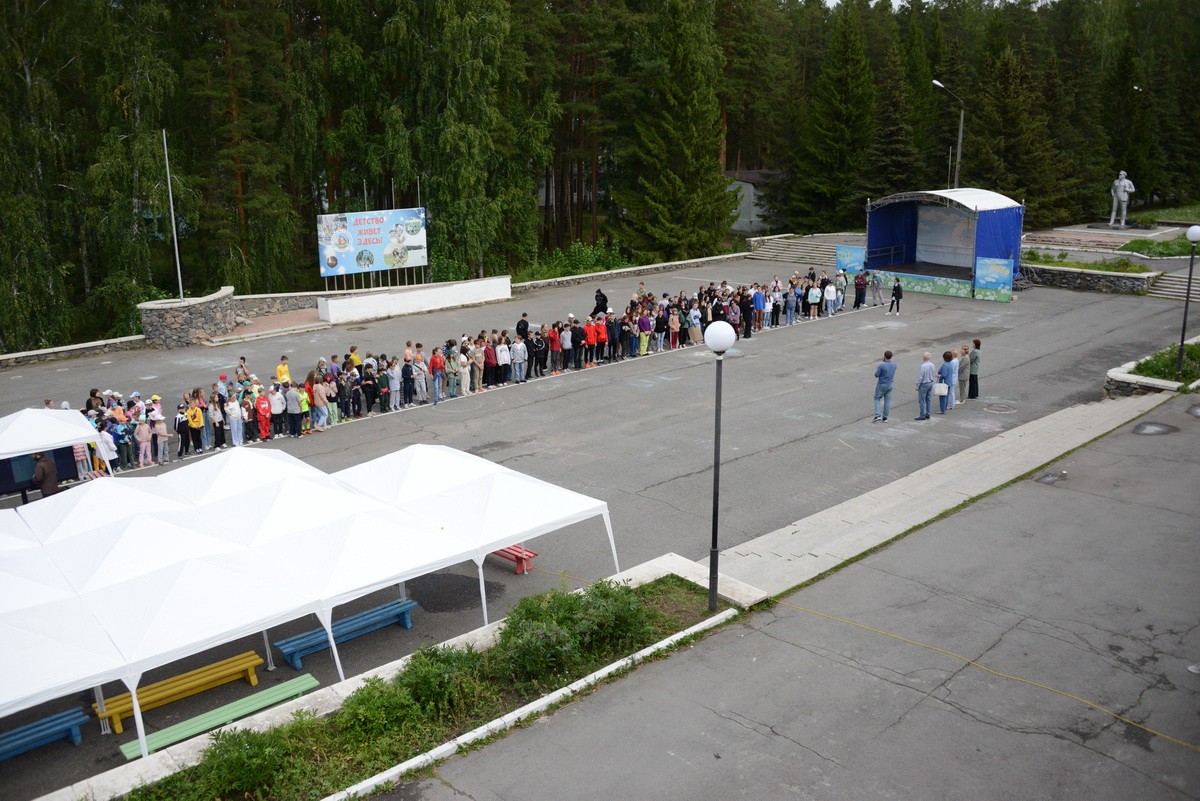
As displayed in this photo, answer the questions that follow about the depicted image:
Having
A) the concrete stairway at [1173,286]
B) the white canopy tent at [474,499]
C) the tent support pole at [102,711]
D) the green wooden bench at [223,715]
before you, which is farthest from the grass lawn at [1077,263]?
the tent support pole at [102,711]

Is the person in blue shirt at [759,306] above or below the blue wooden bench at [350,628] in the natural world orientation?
above

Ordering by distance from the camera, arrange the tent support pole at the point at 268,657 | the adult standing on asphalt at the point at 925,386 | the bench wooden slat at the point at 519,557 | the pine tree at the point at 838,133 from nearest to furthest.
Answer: the tent support pole at the point at 268,657 → the bench wooden slat at the point at 519,557 → the adult standing on asphalt at the point at 925,386 → the pine tree at the point at 838,133

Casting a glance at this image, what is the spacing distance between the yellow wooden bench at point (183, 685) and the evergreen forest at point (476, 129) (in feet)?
76.2

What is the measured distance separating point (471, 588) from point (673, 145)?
3527 centimetres

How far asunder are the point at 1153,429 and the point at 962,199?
17240mm

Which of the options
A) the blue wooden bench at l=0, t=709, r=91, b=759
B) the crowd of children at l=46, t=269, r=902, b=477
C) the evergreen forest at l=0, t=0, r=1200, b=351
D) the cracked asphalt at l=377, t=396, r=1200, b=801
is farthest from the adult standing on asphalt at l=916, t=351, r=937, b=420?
the evergreen forest at l=0, t=0, r=1200, b=351

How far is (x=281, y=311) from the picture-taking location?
105ft

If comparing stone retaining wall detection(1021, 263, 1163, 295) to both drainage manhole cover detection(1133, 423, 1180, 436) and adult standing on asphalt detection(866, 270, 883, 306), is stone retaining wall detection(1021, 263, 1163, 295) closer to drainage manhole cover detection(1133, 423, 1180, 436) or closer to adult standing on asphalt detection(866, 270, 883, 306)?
adult standing on asphalt detection(866, 270, 883, 306)

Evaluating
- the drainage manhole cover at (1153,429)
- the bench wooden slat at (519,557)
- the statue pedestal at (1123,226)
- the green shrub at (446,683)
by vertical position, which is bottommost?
the bench wooden slat at (519,557)

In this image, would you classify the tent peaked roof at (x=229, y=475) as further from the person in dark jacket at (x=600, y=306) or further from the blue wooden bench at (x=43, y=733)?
the person in dark jacket at (x=600, y=306)

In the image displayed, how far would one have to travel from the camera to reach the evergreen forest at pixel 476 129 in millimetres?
29781

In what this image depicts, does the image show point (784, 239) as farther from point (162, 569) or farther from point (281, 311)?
point (162, 569)

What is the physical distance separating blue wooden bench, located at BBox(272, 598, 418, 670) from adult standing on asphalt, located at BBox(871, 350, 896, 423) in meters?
10.9

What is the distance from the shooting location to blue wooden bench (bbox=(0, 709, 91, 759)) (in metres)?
8.77
